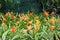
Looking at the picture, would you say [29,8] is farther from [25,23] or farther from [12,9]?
[25,23]

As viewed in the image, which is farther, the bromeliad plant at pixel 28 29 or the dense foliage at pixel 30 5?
the dense foliage at pixel 30 5

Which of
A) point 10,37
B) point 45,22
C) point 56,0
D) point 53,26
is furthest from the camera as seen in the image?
point 56,0

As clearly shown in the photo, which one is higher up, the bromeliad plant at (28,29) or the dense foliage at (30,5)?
the dense foliage at (30,5)

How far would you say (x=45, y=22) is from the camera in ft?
21.5

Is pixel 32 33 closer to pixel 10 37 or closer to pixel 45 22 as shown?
pixel 10 37

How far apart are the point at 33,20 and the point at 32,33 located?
3.42 ft

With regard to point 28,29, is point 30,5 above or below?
above

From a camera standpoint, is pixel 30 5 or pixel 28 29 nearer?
pixel 28 29

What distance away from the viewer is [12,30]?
5508 mm

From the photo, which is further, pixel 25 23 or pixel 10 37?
pixel 25 23

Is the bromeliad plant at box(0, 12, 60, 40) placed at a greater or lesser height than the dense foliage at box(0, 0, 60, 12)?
lesser

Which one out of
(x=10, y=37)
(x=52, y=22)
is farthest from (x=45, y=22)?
(x=10, y=37)

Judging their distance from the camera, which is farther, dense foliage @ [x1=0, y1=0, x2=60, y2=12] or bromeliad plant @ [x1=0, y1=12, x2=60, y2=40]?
dense foliage @ [x1=0, y1=0, x2=60, y2=12]

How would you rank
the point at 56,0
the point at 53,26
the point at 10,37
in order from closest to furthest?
1. the point at 10,37
2. the point at 53,26
3. the point at 56,0
